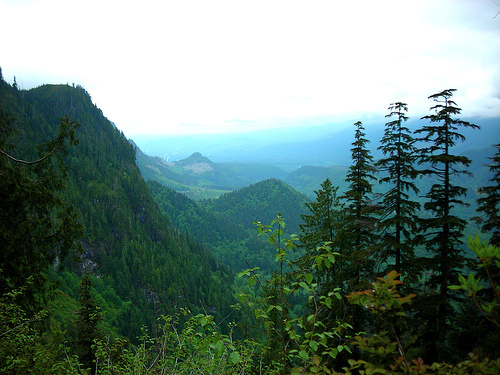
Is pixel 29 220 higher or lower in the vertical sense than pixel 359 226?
higher

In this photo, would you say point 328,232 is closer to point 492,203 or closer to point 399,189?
point 399,189

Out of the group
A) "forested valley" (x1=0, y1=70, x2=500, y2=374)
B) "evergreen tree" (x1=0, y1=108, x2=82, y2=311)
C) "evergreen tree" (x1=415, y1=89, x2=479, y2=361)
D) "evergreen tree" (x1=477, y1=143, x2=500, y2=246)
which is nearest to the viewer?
"forested valley" (x1=0, y1=70, x2=500, y2=374)

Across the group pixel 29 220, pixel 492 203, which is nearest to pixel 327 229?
pixel 492 203

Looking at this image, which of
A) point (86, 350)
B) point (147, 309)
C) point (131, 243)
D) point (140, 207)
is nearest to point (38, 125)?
point (140, 207)

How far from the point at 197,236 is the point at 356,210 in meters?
162

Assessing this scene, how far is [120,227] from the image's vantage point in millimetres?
97938

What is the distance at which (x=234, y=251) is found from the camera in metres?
156

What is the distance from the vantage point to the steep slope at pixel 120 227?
3118 inches

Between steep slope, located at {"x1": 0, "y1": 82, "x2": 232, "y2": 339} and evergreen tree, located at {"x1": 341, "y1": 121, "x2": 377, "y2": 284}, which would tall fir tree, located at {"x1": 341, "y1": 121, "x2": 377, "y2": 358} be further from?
steep slope, located at {"x1": 0, "y1": 82, "x2": 232, "y2": 339}

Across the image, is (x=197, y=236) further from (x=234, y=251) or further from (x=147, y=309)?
(x=147, y=309)

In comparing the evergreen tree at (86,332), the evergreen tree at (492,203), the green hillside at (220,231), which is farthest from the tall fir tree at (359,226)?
the green hillside at (220,231)

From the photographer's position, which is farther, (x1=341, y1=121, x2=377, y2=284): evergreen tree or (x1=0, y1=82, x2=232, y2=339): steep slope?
(x1=0, y1=82, x2=232, y2=339): steep slope

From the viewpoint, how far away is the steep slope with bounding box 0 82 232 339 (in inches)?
3118

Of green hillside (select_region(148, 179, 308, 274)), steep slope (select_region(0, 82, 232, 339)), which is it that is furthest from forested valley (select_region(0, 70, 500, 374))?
green hillside (select_region(148, 179, 308, 274))
